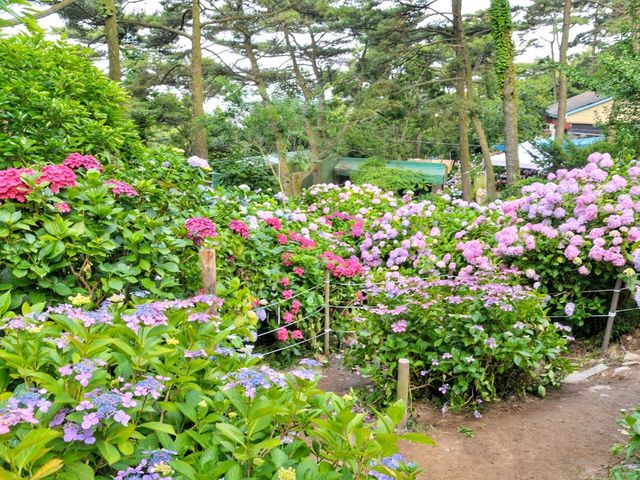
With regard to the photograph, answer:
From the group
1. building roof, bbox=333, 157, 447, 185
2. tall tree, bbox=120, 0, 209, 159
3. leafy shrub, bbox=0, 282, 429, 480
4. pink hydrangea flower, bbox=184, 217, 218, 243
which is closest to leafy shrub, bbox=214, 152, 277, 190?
tall tree, bbox=120, 0, 209, 159

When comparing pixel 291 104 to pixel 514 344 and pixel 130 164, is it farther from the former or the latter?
pixel 514 344

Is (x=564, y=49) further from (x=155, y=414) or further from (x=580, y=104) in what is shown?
(x=155, y=414)

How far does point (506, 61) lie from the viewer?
10.6m

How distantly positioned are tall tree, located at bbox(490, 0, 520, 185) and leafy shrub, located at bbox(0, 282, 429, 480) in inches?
421

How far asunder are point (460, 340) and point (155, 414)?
8.32 ft

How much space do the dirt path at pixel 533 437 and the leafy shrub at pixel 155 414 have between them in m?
1.83

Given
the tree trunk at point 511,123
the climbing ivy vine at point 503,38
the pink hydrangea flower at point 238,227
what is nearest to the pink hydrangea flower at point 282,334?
the pink hydrangea flower at point 238,227

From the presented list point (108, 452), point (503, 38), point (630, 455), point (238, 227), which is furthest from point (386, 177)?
point (108, 452)

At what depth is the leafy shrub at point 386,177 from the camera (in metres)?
12.8

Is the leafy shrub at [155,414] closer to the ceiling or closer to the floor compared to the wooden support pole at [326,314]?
closer to the ceiling

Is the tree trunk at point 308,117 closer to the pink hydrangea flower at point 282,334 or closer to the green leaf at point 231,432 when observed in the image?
the pink hydrangea flower at point 282,334

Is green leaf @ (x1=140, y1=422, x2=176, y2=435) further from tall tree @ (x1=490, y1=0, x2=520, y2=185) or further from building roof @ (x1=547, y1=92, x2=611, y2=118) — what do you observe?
building roof @ (x1=547, y1=92, x2=611, y2=118)

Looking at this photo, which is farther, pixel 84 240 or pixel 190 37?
pixel 190 37

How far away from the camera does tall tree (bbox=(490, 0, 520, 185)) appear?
10.6 metres
